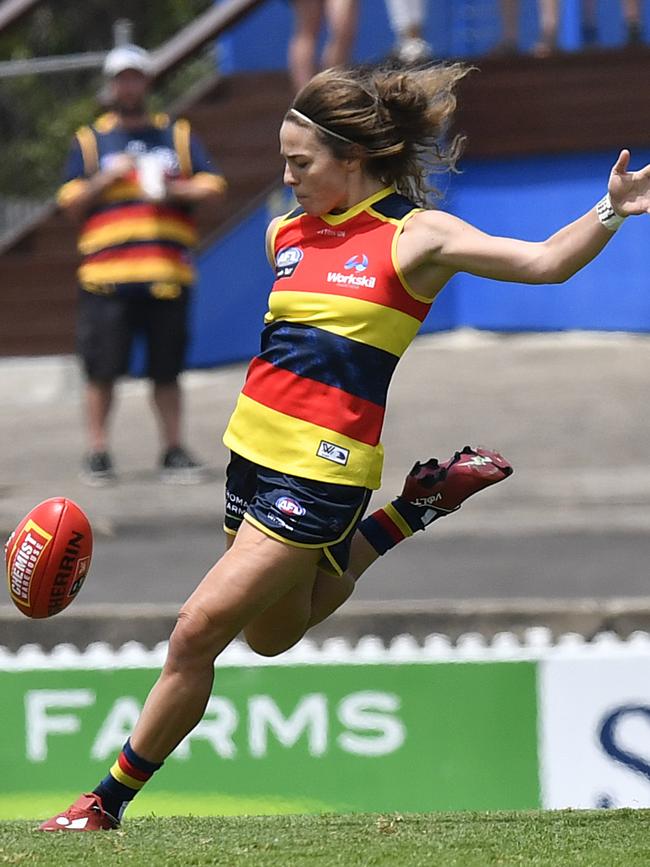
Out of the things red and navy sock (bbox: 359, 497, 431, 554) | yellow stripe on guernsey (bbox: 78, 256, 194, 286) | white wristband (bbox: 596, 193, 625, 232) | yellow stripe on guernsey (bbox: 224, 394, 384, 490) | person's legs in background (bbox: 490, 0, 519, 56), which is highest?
white wristband (bbox: 596, 193, 625, 232)

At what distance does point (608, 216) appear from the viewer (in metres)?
4.07

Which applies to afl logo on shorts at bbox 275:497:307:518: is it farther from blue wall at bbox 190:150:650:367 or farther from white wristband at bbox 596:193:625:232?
blue wall at bbox 190:150:650:367

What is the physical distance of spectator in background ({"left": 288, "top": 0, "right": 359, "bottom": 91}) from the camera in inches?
464

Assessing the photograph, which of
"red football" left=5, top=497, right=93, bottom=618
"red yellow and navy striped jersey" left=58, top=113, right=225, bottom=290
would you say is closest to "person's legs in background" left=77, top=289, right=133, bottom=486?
"red yellow and navy striped jersey" left=58, top=113, right=225, bottom=290

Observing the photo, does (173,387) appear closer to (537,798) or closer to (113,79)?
(113,79)

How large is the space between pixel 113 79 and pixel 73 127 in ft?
45.9

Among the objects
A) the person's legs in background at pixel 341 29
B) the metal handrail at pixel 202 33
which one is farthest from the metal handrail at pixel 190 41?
the person's legs in background at pixel 341 29

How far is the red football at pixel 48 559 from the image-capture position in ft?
15.2

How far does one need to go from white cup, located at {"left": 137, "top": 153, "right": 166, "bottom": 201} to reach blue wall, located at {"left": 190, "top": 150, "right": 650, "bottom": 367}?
322 centimetres

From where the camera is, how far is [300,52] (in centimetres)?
1199

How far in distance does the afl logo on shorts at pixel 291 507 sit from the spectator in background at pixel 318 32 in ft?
25.5

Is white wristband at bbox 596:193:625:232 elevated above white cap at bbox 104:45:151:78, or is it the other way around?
white wristband at bbox 596:193:625:232

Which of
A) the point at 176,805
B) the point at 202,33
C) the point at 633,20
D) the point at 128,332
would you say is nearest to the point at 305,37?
the point at 202,33

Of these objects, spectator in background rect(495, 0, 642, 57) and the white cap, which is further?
spectator in background rect(495, 0, 642, 57)
